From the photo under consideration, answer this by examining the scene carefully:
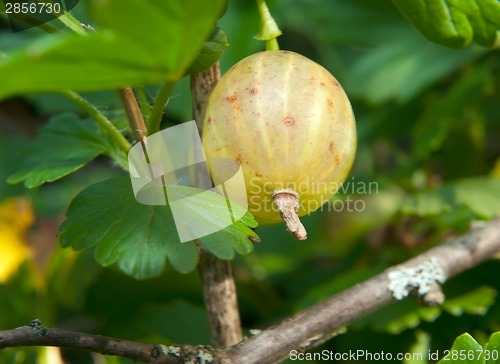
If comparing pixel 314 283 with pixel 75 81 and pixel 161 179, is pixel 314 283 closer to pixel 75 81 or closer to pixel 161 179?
pixel 161 179

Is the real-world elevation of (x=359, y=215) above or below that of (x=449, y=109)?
below

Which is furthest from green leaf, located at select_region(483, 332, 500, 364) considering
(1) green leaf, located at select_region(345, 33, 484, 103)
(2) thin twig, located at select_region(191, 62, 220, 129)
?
(1) green leaf, located at select_region(345, 33, 484, 103)

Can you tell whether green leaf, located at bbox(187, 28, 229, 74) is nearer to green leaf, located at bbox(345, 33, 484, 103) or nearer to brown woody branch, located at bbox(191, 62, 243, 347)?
brown woody branch, located at bbox(191, 62, 243, 347)

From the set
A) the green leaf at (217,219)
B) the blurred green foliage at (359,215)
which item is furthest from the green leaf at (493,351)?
the green leaf at (217,219)

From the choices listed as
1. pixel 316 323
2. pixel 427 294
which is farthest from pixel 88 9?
pixel 427 294

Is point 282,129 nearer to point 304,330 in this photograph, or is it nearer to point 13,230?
point 304,330

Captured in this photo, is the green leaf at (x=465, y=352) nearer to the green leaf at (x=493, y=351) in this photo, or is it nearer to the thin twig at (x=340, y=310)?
the green leaf at (x=493, y=351)

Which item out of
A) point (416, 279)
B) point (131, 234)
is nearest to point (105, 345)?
point (131, 234)
